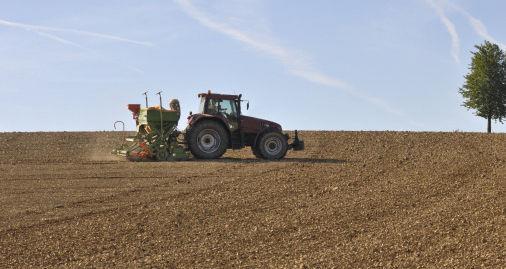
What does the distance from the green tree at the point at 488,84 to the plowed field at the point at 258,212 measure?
82.1 ft

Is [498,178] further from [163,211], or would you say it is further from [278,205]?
[163,211]

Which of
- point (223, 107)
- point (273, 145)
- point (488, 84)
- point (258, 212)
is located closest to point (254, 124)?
point (273, 145)

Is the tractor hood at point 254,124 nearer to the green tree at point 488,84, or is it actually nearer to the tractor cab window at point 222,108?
the tractor cab window at point 222,108

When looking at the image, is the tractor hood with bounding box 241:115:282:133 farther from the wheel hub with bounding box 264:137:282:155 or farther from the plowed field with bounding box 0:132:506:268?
the plowed field with bounding box 0:132:506:268

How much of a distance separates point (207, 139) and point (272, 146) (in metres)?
2.21

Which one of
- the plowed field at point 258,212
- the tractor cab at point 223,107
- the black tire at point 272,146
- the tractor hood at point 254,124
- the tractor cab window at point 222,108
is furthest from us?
the black tire at point 272,146

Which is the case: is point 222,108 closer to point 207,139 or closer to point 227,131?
point 227,131

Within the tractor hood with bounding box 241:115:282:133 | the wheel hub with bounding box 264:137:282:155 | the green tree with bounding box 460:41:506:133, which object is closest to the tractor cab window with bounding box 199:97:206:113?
the tractor hood with bounding box 241:115:282:133

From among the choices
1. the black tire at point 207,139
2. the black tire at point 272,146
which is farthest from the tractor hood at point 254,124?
the black tire at point 207,139

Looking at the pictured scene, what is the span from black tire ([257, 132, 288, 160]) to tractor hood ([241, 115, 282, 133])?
0.36 metres

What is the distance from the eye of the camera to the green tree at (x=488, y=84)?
50.8 metres

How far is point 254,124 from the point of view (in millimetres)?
25984

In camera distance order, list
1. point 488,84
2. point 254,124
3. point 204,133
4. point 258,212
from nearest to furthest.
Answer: point 258,212, point 204,133, point 254,124, point 488,84

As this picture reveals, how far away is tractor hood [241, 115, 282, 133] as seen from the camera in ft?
84.6
